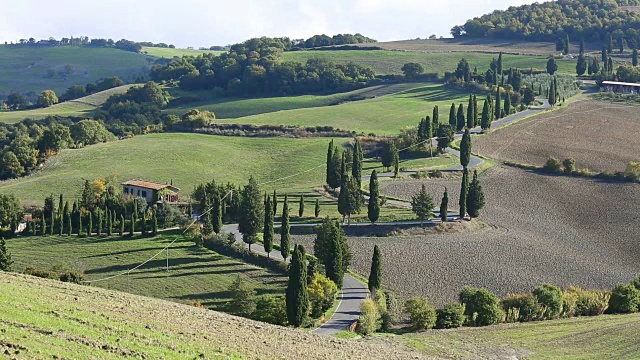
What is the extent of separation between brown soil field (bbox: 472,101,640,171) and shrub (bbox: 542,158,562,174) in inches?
151

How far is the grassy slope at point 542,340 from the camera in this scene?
53.9m

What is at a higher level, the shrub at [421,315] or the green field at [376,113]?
the green field at [376,113]

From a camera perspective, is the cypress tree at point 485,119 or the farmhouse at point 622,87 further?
the farmhouse at point 622,87

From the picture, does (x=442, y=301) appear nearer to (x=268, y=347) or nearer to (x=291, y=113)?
(x=268, y=347)

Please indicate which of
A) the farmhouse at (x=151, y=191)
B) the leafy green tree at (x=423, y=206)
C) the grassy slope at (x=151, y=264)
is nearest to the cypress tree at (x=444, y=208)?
the leafy green tree at (x=423, y=206)

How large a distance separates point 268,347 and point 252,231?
1421 inches

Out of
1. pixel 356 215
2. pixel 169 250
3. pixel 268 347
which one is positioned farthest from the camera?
pixel 356 215

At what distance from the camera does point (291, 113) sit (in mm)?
159250

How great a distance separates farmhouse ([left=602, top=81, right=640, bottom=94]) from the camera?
548 ft

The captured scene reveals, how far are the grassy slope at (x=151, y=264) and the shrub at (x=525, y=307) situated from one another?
17.2 m

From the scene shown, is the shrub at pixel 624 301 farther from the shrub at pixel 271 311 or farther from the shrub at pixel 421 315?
the shrub at pixel 271 311

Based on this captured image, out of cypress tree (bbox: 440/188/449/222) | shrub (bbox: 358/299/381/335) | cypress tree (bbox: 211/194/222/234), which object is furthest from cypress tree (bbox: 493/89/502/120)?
shrub (bbox: 358/299/381/335)

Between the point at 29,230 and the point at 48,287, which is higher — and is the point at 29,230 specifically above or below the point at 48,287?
below

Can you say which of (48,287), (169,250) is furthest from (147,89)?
(48,287)
